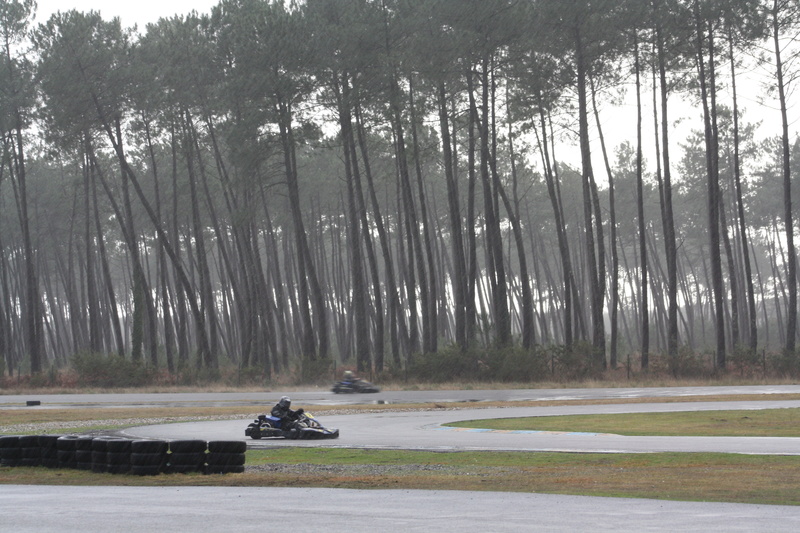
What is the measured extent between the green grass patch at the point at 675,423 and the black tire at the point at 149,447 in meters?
9.11

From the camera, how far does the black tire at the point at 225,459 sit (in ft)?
48.9

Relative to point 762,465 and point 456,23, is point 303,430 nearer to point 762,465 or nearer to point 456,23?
point 762,465

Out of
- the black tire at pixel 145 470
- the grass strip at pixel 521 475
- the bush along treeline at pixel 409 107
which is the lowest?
the grass strip at pixel 521 475

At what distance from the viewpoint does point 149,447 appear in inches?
590

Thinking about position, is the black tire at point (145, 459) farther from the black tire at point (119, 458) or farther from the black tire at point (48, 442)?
the black tire at point (48, 442)

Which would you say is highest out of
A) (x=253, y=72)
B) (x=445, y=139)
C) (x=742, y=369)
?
(x=253, y=72)

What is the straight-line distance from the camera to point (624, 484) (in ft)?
39.8

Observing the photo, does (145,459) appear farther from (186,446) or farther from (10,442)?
(10,442)

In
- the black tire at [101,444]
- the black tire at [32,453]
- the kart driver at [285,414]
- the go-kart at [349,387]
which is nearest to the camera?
the black tire at [101,444]

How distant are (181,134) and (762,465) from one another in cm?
4652

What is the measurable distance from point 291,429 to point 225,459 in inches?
264

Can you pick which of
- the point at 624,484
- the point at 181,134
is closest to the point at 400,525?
the point at 624,484

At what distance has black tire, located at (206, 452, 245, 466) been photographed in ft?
48.9

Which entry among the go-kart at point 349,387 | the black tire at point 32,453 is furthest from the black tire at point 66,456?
the go-kart at point 349,387
